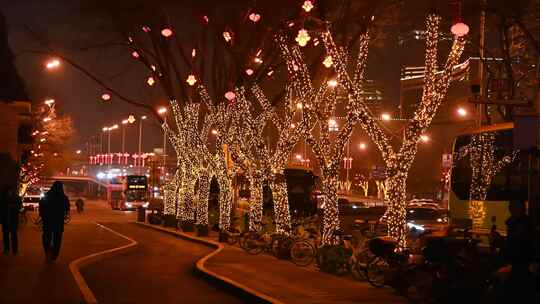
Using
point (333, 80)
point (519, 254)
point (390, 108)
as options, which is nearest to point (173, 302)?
point (519, 254)

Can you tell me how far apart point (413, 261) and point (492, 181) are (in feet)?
23.8

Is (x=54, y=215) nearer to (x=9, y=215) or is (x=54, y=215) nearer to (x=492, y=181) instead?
(x=9, y=215)

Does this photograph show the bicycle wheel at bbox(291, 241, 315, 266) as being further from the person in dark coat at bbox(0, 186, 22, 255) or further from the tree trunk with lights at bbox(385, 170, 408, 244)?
the person in dark coat at bbox(0, 186, 22, 255)

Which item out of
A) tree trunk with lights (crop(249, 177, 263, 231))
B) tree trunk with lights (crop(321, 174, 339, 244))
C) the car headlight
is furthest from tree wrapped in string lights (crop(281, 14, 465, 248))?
the car headlight

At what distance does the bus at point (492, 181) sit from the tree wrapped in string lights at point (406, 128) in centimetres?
224

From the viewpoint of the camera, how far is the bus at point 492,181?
73.5 feet

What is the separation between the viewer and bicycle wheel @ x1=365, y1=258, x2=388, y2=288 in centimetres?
1822

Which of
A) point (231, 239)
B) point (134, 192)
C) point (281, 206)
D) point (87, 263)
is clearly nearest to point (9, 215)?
point (87, 263)

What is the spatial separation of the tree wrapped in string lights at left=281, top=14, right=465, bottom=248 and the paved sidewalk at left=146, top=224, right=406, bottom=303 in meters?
1.80

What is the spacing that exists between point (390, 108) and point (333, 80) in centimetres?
4746

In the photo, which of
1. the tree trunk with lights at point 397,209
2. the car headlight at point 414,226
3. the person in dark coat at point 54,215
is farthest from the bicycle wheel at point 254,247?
the tree trunk with lights at point 397,209

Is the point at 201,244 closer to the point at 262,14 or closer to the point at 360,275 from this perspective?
the point at 262,14

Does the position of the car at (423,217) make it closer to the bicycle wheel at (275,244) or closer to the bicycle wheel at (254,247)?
the bicycle wheel at (254,247)

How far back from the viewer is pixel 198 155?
40.6m
